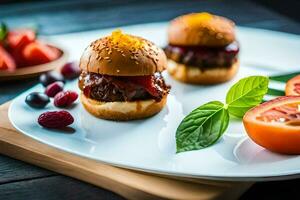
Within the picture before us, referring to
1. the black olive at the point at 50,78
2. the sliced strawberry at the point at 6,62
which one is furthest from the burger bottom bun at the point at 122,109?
the sliced strawberry at the point at 6,62

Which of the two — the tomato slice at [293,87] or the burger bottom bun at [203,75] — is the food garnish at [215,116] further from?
the burger bottom bun at [203,75]

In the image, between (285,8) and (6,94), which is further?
(285,8)

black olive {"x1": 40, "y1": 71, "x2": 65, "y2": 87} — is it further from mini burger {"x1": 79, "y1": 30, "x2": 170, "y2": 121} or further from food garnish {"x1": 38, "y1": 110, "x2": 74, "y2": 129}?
food garnish {"x1": 38, "y1": 110, "x2": 74, "y2": 129}

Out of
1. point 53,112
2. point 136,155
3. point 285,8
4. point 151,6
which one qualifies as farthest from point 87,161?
point 285,8

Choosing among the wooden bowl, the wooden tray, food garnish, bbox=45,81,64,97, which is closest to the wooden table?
the wooden bowl

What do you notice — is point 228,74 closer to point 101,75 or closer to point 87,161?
point 101,75

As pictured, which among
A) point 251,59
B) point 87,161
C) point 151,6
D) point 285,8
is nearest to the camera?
point 87,161

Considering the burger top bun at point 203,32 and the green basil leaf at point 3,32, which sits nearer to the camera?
the burger top bun at point 203,32
